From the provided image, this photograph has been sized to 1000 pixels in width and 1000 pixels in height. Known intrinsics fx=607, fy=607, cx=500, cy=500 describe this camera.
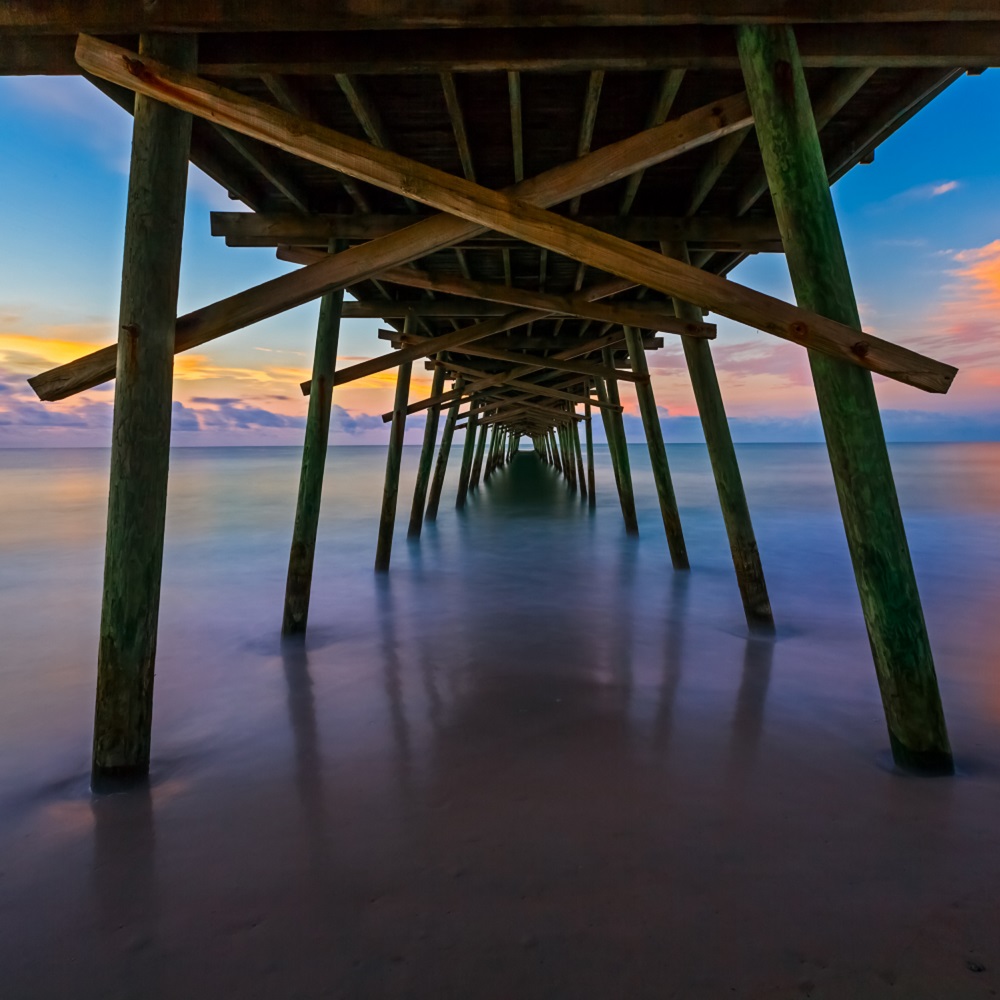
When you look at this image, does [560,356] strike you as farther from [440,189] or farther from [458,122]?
[440,189]

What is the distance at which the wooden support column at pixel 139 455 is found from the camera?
202cm

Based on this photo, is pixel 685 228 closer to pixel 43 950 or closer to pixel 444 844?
pixel 444 844

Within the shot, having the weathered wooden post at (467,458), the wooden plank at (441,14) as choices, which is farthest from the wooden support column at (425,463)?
the wooden plank at (441,14)

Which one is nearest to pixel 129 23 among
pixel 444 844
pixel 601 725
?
pixel 444 844

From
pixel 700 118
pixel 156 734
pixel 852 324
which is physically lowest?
pixel 156 734

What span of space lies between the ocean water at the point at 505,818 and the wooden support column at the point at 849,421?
256 millimetres

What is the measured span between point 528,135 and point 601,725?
2.93 m

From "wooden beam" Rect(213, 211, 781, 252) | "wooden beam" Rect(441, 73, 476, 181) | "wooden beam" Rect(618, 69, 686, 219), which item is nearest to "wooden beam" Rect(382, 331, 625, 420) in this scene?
"wooden beam" Rect(213, 211, 781, 252)

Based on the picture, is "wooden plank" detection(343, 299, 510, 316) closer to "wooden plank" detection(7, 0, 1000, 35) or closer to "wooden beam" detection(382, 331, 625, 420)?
"wooden beam" detection(382, 331, 625, 420)

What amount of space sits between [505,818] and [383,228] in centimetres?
356

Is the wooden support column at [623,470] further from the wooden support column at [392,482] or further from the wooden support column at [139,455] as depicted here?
the wooden support column at [139,455]

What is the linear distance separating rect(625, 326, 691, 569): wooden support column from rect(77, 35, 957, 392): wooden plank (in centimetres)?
410

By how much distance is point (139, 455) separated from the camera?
203cm

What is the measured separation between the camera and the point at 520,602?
4.83 meters
